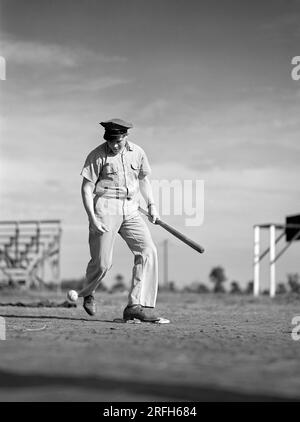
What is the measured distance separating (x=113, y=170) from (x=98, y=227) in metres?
0.65

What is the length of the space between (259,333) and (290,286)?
18.5 m

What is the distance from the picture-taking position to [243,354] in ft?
19.0

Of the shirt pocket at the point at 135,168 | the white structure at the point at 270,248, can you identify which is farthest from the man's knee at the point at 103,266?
the white structure at the point at 270,248

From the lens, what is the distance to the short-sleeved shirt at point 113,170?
350 inches

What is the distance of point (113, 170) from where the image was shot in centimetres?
889

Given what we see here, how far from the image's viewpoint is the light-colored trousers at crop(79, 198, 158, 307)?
9008mm

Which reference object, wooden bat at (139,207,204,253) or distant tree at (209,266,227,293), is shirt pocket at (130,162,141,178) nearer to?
wooden bat at (139,207,204,253)

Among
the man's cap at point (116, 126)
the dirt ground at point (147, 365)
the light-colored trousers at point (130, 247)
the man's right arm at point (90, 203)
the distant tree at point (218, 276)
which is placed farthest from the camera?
the distant tree at point (218, 276)

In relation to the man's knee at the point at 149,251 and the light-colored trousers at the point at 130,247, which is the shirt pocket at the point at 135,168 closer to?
the light-colored trousers at the point at 130,247

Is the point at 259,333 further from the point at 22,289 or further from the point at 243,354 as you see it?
the point at 22,289

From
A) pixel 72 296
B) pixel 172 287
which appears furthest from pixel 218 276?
pixel 72 296

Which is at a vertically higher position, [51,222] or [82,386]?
[51,222]

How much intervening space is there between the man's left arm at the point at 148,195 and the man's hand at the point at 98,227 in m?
0.55
